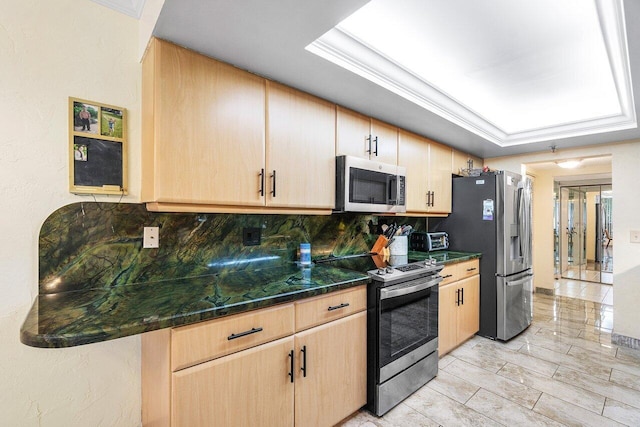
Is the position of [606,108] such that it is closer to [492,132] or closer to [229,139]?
[492,132]

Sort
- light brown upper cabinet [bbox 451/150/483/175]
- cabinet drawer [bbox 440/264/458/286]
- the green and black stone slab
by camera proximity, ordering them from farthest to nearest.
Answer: light brown upper cabinet [bbox 451/150/483/175]
cabinet drawer [bbox 440/264/458/286]
the green and black stone slab

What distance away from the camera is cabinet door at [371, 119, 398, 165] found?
8.21 feet

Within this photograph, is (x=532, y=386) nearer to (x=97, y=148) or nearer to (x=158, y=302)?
(x=158, y=302)

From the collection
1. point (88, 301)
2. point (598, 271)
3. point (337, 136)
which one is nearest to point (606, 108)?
point (337, 136)

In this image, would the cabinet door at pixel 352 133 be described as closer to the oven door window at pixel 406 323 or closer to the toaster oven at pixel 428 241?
the oven door window at pixel 406 323

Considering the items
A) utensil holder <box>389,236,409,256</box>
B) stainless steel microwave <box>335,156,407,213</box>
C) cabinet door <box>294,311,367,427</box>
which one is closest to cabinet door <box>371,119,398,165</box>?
stainless steel microwave <box>335,156,407,213</box>

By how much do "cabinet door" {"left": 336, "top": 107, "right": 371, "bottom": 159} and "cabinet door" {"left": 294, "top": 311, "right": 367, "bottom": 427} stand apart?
1.20 m

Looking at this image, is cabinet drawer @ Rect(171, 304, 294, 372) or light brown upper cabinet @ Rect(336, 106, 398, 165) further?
light brown upper cabinet @ Rect(336, 106, 398, 165)

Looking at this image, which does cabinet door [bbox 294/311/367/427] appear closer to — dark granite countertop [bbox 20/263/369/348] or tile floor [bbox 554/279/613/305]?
dark granite countertop [bbox 20/263/369/348]

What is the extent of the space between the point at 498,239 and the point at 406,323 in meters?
1.61

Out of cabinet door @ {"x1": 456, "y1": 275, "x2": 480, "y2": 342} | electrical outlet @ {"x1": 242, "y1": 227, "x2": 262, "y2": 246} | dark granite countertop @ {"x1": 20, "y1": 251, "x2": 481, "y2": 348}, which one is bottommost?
cabinet door @ {"x1": 456, "y1": 275, "x2": 480, "y2": 342}

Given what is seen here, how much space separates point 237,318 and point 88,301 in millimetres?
667

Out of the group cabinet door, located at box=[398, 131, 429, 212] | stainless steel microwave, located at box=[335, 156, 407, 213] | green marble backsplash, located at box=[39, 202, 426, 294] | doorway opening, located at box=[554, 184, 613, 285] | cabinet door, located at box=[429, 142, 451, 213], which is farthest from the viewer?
doorway opening, located at box=[554, 184, 613, 285]

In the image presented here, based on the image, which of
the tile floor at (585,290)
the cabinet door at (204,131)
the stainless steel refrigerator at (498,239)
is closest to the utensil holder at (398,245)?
the stainless steel refrigerator at (498,239)
